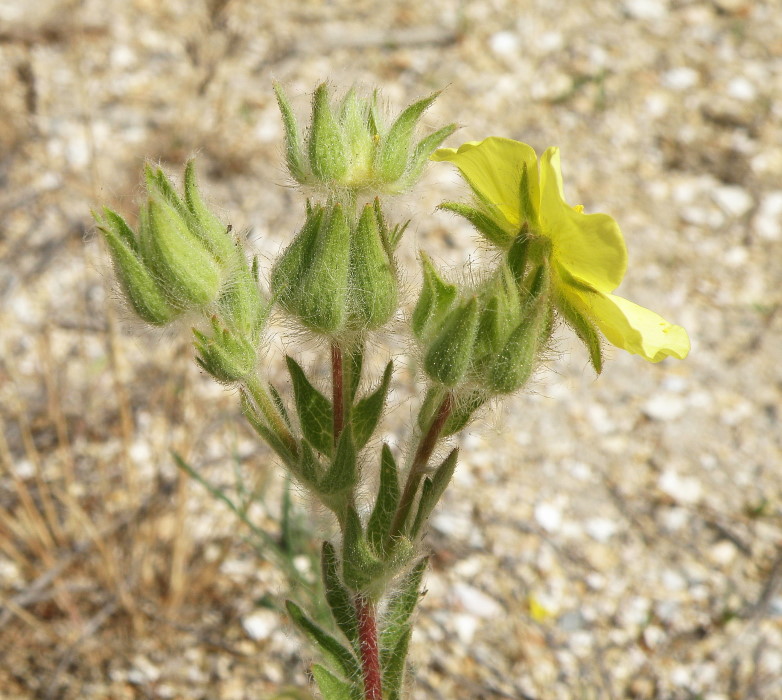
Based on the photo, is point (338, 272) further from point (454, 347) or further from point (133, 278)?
point (133, 278)

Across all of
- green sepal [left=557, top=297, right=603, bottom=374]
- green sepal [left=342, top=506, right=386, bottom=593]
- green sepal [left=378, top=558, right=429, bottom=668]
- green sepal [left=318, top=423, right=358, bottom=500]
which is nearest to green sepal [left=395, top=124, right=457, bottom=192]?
green sepal [left=557, top=297, right=603, bottom=374]

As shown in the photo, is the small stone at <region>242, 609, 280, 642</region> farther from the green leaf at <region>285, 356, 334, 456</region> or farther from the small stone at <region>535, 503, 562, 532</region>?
the green leaf at <region>285, 356, 334, 456</region>

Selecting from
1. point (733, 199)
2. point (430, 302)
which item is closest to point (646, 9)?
point (733, 199)

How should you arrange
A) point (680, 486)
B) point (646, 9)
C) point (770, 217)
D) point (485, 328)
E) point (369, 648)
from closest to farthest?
1. point (485, 328)
2. point (369, 648)
3. point (680, 486)
4. point (770, 217)
5. point (646, 9)

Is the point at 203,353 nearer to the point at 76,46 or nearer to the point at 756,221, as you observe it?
the point at 76,46

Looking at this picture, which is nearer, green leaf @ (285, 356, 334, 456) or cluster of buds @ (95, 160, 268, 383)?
cluster of buds @ (95, 160, 268, 383)
